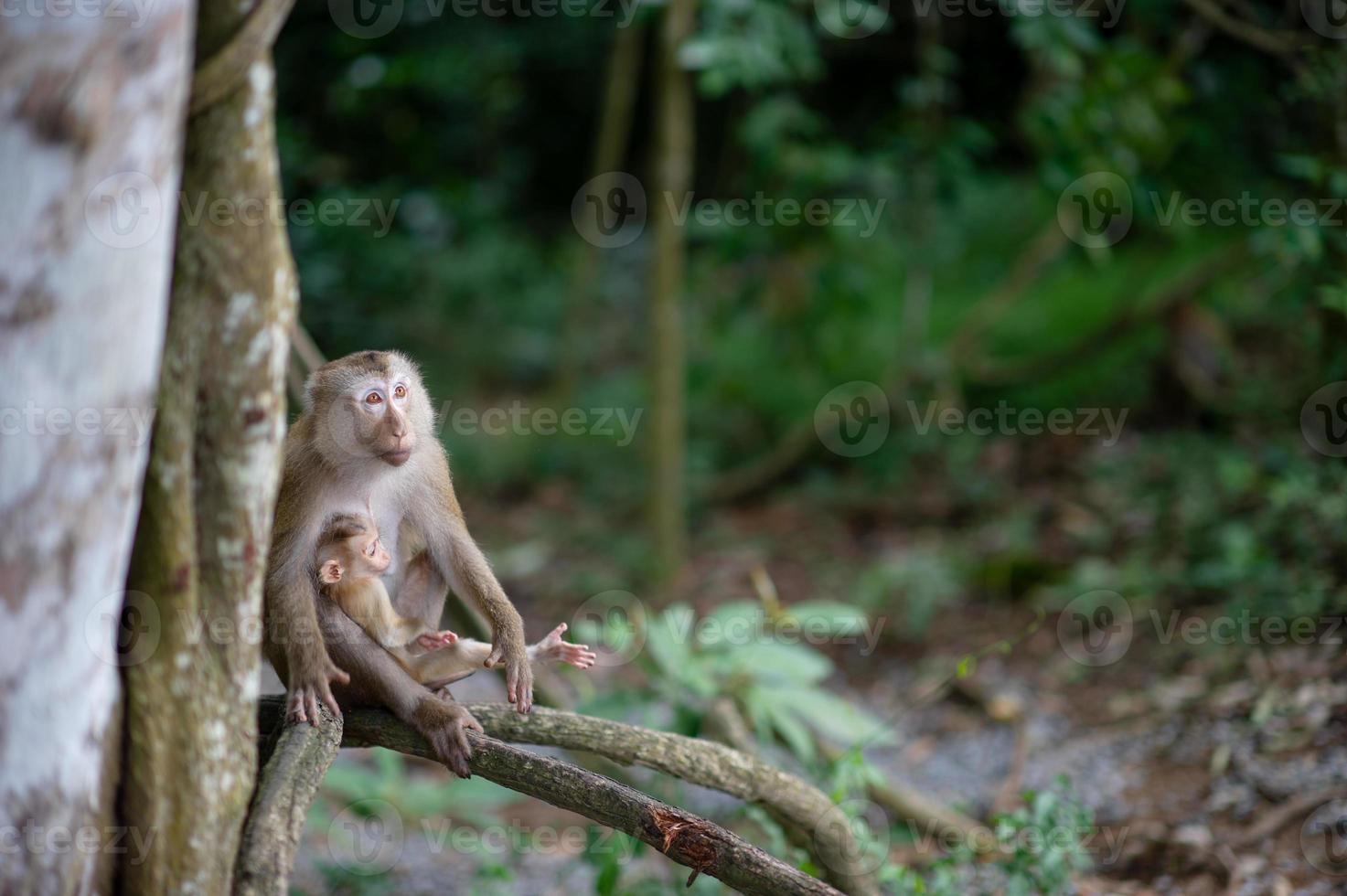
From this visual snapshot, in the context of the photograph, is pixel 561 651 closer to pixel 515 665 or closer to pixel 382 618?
pixel 515 665

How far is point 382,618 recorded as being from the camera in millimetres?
3230

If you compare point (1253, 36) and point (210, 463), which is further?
point (1253, 36)

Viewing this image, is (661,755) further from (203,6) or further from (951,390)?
(951,390)

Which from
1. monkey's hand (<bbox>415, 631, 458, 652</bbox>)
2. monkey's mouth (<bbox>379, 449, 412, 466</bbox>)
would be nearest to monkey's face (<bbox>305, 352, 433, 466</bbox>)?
monkey's mouth (<bbox>379, 449, 412, 466</bbox>)

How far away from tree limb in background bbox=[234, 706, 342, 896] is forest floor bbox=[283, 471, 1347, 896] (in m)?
1.73

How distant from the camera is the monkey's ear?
10.1 feet

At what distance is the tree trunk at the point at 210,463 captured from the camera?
2291mm

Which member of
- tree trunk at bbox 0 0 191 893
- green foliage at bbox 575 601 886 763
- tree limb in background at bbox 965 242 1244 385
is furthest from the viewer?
tree limb in background at bbox 965 242 1244 385

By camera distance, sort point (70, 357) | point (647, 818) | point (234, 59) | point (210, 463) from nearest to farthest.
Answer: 1. point (70, 357)
2. point (234, 59)
3. point (210, 463)
4. point (647, 818)

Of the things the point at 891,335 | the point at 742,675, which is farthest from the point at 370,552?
the point at 891,335

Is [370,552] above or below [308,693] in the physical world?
above

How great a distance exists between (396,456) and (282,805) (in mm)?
1108

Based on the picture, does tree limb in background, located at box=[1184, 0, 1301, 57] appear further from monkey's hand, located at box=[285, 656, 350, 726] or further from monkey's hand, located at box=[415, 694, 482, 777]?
monkey's hand, located at box=[285, 656, 350, 726]

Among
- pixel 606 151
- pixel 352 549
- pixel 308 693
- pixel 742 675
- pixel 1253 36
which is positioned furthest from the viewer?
pixel 606 151
